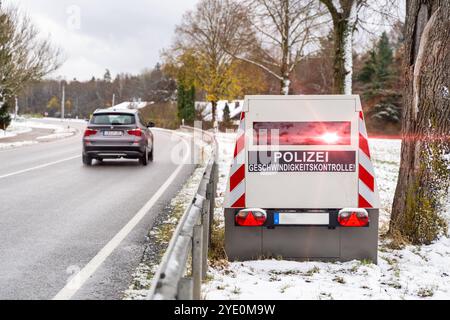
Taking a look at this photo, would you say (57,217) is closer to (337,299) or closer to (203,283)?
(203,283)

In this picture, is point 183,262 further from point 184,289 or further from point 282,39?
point 282,39

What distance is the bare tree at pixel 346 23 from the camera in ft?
50.4

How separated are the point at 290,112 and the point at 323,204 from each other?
→ 3.37 ft

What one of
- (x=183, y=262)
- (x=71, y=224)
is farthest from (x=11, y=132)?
(x=183, y=262)

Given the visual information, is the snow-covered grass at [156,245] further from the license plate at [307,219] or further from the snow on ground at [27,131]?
the snow on ground at [27,131]

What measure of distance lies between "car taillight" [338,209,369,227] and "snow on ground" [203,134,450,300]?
423 mm

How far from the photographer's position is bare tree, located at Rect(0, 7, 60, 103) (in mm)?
36938

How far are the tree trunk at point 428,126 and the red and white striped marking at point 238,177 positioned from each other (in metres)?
2.31

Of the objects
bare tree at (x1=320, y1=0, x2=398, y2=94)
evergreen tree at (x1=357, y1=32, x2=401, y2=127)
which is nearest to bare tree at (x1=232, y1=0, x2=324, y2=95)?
bare tree at (x1=320, y1=0, x2=398, y2=94)

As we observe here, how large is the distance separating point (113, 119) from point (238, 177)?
1181 cm

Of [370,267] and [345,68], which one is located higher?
[345,68]

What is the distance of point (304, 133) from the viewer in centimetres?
577
